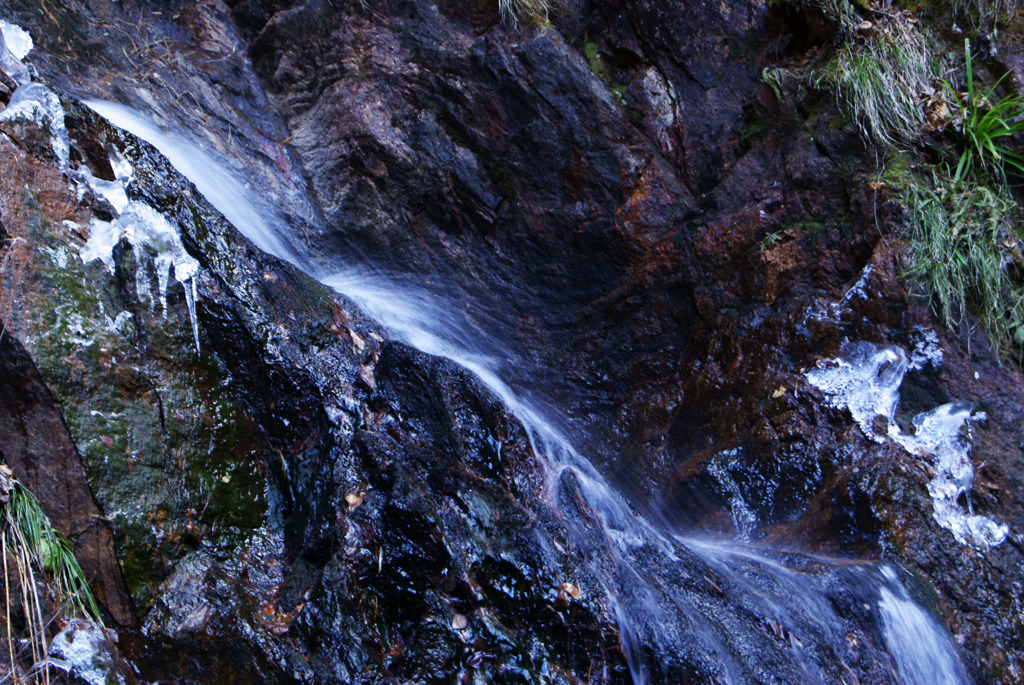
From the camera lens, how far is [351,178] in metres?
4.27

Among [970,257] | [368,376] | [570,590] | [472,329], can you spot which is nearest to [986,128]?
[970,257]

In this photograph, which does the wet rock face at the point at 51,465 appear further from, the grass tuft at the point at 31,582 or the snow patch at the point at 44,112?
the snow patch at the point at 44,112

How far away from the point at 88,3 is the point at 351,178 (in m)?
1.94

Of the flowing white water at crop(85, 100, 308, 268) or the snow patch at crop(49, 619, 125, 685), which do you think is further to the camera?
the flowing white water at crop(85, 100, 308, 268)

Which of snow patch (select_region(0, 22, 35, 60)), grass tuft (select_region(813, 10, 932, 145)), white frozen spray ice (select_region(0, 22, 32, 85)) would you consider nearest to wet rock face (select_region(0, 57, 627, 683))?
white frozen spray ice (select_region(0, 22, 32, 85))

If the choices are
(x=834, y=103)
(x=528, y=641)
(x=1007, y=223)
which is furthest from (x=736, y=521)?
(x=834, y=103)

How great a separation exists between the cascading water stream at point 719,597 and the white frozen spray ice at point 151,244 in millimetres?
757

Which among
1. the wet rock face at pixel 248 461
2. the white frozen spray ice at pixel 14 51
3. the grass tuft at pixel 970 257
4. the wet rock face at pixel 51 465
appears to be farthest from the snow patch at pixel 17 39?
the grass tuft at pixel 970 257

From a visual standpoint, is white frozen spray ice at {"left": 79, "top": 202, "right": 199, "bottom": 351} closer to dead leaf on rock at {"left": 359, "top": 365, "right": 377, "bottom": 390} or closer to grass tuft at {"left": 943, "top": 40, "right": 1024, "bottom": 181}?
dead leaf on rock at {"left": 359, "top": 365, "right": 377, "bottom": 390}

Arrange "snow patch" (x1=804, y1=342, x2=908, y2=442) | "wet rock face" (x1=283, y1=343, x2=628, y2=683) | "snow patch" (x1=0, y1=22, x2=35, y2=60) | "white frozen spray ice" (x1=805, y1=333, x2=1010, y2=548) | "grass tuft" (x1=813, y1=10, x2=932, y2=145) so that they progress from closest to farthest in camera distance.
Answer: "wet rock face" (x1=283, y1=343, x2=628, y2=683) < "white frozen spray ice" (x1=805, y1=333, x2=1010, y2=548) < "snow patch" (x1=0, y1=22, x2=35, y2=60) < "snow patch" (x1=804, y1=342, x2=908, y2=442) < "grass tuft" (x1=813, y1=10, x2=932, y2=145)

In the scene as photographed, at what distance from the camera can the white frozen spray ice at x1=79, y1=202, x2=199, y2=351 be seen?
104 inches

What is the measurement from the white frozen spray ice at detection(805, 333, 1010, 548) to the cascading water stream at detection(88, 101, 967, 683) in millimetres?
505

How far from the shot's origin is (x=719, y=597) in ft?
9.08

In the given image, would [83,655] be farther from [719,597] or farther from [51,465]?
[719,597]
